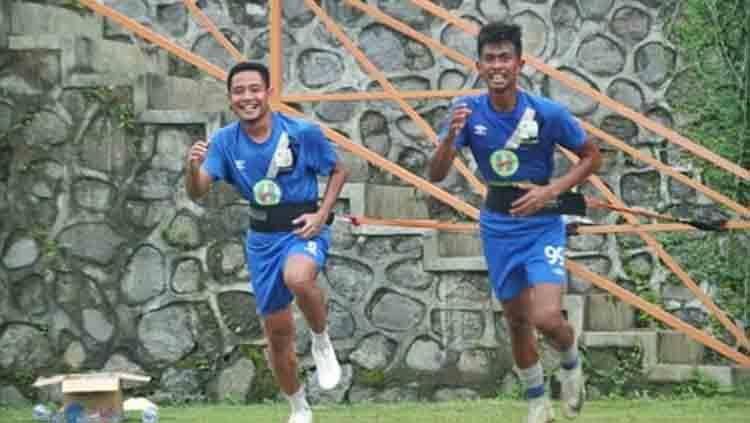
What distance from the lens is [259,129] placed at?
9055 millimetres

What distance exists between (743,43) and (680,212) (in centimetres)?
118

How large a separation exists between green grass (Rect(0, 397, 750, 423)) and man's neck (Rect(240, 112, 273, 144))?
182 centimetres

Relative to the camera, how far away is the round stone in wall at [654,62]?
40.8 feet

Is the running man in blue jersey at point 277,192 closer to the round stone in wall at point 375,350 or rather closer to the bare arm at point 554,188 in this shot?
the bare arm at point 554,188

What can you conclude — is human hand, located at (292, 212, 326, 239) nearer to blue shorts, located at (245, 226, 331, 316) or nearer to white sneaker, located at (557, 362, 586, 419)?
blue shorts, located at (245, 226, 331, 316)

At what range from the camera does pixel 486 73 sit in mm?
8750

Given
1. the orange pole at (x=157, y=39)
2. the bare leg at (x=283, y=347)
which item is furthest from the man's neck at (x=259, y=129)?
the orange pole at (x=157, y=39)

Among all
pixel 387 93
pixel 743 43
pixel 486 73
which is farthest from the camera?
pixel 743 43

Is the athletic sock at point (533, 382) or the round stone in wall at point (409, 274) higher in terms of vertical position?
the round stone in wall at point (409, 274)

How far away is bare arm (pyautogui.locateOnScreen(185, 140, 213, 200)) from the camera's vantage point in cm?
880

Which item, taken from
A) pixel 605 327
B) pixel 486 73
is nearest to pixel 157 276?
pixel 605 327

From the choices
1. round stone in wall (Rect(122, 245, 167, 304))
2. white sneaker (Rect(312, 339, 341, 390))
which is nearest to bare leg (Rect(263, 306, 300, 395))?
white sneaker (Rect(312, 339, 341, 390))

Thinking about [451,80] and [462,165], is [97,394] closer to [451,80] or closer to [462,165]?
[462,165]

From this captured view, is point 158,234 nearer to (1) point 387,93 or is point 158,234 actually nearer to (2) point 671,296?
(1) point 387,93
